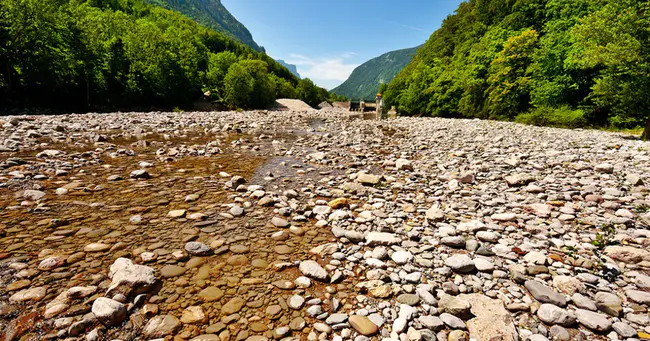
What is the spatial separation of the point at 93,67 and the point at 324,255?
41.8m

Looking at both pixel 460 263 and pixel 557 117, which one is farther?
pixel 557 117

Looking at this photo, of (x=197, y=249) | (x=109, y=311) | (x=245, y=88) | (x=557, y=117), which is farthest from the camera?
(x=245, y=88)

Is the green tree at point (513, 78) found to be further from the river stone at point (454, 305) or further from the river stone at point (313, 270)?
the river stone at point (313, 270)

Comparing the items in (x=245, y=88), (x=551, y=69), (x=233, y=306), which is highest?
(x=245, y=88)

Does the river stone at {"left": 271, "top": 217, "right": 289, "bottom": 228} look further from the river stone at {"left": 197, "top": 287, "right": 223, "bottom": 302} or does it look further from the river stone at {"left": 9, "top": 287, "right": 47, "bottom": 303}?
the river stone at {"left": 9, "top": 287, "right": 47, "bottom": 303}

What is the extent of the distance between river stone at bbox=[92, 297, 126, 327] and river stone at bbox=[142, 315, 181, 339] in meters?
0.28

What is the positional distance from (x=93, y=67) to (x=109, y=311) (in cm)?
4144

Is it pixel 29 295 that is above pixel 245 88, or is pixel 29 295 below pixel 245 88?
below

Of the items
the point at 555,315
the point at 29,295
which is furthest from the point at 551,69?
the point at 29,295

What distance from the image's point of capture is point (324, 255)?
154 inches

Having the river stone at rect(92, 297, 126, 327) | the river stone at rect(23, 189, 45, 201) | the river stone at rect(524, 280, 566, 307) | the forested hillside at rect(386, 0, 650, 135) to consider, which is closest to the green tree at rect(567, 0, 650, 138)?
the forested hillside at rect(386, 0, 650, 135)

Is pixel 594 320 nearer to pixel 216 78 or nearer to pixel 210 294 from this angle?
pixel 210 294

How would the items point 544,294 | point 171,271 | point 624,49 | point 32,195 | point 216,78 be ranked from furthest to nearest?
point 216,78 < point 624,49 < point 32,195 < point 171,271 < point 544,294

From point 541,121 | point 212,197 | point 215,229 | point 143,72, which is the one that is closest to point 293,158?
point 212,197
